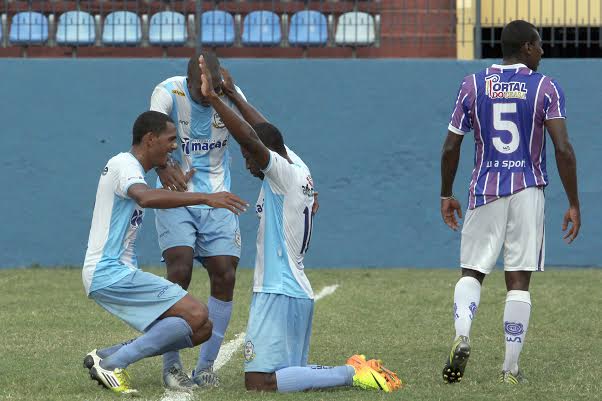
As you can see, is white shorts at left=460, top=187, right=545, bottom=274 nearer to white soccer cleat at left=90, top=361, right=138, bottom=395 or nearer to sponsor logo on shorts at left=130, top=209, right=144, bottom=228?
sponsor logo on shorts at left=130, top=209, right=144, bottom=228

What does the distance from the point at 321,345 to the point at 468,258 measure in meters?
1.74

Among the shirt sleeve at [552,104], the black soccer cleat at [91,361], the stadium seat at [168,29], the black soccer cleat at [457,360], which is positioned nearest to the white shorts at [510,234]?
the shirt sleeve at [552,104]

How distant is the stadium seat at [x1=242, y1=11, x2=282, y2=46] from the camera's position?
1535cm

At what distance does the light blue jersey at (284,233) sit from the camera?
628 cm

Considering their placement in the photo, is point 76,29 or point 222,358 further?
point 76,29

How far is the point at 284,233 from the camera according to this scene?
20.8ft

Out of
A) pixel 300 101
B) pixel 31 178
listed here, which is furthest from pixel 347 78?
pixel 31 178

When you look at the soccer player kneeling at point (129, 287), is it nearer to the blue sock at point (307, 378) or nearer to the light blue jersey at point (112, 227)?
the light blue jersey at point (112, 227)

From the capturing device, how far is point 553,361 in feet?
24.3

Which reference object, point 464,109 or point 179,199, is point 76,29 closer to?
point 464,109

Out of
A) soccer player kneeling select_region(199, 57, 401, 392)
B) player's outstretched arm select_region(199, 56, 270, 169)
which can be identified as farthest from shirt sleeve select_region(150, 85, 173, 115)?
player's outstretched arm select_region(199, 56, 270, 169)

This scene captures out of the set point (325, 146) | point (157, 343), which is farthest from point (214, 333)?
point (325, 146)

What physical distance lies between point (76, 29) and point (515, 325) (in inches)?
395

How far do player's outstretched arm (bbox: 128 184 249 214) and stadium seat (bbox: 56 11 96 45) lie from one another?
9.56 meters
